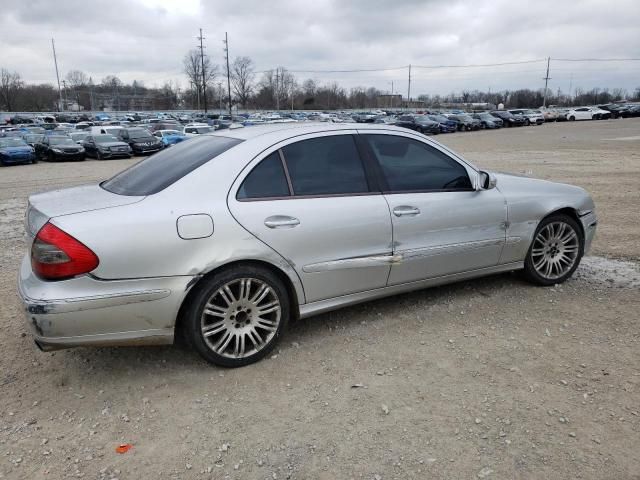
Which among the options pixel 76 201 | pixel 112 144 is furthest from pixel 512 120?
pixel 76 201

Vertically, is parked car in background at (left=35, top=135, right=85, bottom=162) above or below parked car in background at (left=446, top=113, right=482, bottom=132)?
below

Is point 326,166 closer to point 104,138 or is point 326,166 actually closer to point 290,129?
point 290,129

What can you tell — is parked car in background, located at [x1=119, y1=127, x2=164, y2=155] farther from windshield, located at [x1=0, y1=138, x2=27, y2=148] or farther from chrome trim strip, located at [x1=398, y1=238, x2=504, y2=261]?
chrome trim strip, located at [x1=398, y1=238, x2=504, y2=261]

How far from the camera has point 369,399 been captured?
3.02 m

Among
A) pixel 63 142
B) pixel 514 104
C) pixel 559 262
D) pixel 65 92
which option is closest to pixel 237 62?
pixel 65 92

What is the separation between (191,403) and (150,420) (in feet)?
0.82

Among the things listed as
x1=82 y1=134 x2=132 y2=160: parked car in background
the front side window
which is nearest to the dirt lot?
the front side window

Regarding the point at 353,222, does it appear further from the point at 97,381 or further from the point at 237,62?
the point at 237,62

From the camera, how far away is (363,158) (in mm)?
3791

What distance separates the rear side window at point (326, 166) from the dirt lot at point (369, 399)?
1.13 m

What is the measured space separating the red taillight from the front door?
2049 mm

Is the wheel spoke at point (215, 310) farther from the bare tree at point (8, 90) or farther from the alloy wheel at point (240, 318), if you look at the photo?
the bare tree at point (8, 90)

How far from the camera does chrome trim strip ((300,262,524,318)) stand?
3598 millimetres

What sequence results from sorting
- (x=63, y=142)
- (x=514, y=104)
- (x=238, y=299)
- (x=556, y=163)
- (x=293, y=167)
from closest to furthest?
(x=238, y=299)
(x=293, y=167)
(x=556, y=163)
(x=63, y=142)
(x=514, y=104)
